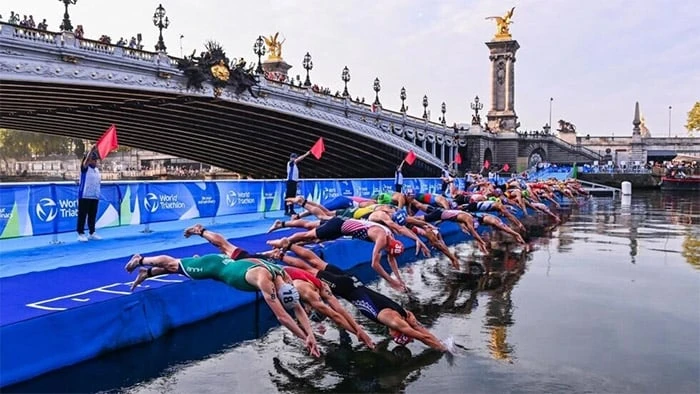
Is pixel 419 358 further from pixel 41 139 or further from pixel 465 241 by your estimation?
pixel 41 139

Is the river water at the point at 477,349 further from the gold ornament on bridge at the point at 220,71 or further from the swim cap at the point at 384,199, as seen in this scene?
the gold ornament on bridge at the point at 220,71

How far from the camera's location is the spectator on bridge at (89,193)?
46.6ft

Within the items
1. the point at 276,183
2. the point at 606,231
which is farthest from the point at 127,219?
the point at 606,231

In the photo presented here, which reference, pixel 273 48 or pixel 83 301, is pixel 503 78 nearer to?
pixel 273 48

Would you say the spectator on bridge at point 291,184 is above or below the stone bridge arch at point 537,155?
below

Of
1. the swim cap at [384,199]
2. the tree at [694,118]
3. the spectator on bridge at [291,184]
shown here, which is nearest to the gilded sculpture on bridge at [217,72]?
the spectator on bridge at [291,184]

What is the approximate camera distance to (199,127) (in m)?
58.7

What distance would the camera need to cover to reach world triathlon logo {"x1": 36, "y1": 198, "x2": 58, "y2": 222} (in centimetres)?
1435

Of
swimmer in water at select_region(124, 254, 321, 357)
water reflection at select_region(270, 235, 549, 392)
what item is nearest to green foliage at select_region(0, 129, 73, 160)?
water reflection at select_region(270, 235, 549, 392)

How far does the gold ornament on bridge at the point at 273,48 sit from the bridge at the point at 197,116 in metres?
20.8

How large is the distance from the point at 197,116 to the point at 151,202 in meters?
37.5

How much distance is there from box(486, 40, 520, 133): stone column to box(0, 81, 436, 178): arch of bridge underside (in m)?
32.3

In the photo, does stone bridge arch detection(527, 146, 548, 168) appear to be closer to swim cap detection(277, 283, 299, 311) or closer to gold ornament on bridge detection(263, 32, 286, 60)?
gold ornament on bridge detection(263, 32, 286, 60)

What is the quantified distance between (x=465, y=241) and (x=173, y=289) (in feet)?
45.4
